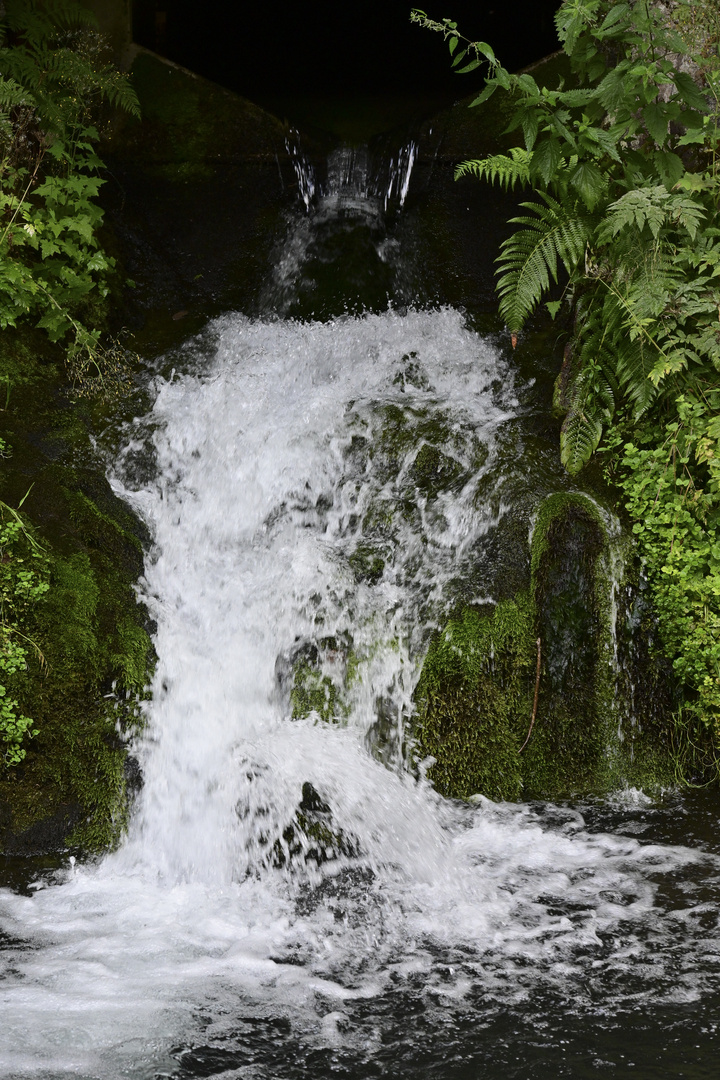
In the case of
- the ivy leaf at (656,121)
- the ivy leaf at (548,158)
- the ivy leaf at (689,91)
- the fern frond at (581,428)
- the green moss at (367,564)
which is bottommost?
the green moss at (367,564)

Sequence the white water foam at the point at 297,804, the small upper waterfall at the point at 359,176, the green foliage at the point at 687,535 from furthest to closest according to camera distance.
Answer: the small upper waterfall at the point at 359,176
the green foliage at the point at 687,535
the white water foam at the point at 297,804

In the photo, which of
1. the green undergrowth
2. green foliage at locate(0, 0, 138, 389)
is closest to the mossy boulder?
the green undergrowth

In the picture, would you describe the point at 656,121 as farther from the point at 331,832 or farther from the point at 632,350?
the point at 331,832

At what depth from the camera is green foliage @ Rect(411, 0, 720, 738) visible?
427 centimetres

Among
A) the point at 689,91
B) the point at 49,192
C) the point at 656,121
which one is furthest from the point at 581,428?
the point at 49,192

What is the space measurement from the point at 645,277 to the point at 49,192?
3.90 metres

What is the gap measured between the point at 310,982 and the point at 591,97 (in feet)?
13.7

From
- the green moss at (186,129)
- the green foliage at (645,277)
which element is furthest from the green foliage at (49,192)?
the green foliage at (645,277)

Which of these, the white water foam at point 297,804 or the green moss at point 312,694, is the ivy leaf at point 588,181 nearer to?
the white water foam at point 297,804

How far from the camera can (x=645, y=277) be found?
14.5ft

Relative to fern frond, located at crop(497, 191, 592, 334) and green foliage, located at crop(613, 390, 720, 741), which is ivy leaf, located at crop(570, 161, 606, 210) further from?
green foliage, located at crop(613, 390, 720, 741)

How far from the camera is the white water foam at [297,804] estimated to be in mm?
3025

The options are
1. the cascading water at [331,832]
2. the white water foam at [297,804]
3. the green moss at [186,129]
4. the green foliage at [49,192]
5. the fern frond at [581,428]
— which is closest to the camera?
the cascading water at [331,832]

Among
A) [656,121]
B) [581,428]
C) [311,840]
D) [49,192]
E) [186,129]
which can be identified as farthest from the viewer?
[186,129]
